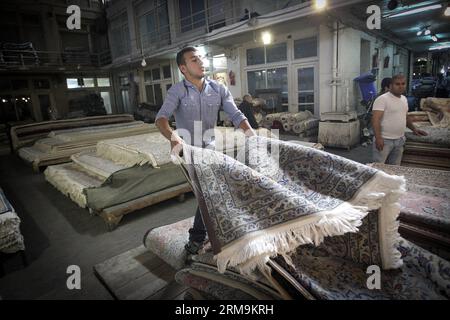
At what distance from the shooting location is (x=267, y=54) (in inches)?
377

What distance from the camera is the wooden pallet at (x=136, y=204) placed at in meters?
3.57

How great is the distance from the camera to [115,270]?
2.60 metres

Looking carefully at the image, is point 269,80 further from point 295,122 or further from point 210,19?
point 210,19

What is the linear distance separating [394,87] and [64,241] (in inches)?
190

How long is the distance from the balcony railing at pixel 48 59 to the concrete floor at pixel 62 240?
12.0 m

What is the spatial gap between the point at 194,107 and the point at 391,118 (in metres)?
2.83

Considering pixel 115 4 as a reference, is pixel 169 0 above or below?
below

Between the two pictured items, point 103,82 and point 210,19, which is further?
point 103,82

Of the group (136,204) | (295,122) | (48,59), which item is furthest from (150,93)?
(136,204)

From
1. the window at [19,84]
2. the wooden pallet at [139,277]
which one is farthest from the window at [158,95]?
the wooden pallet at [139,277]

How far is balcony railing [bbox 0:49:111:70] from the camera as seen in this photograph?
1379 cm

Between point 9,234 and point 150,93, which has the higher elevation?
point 150,93
